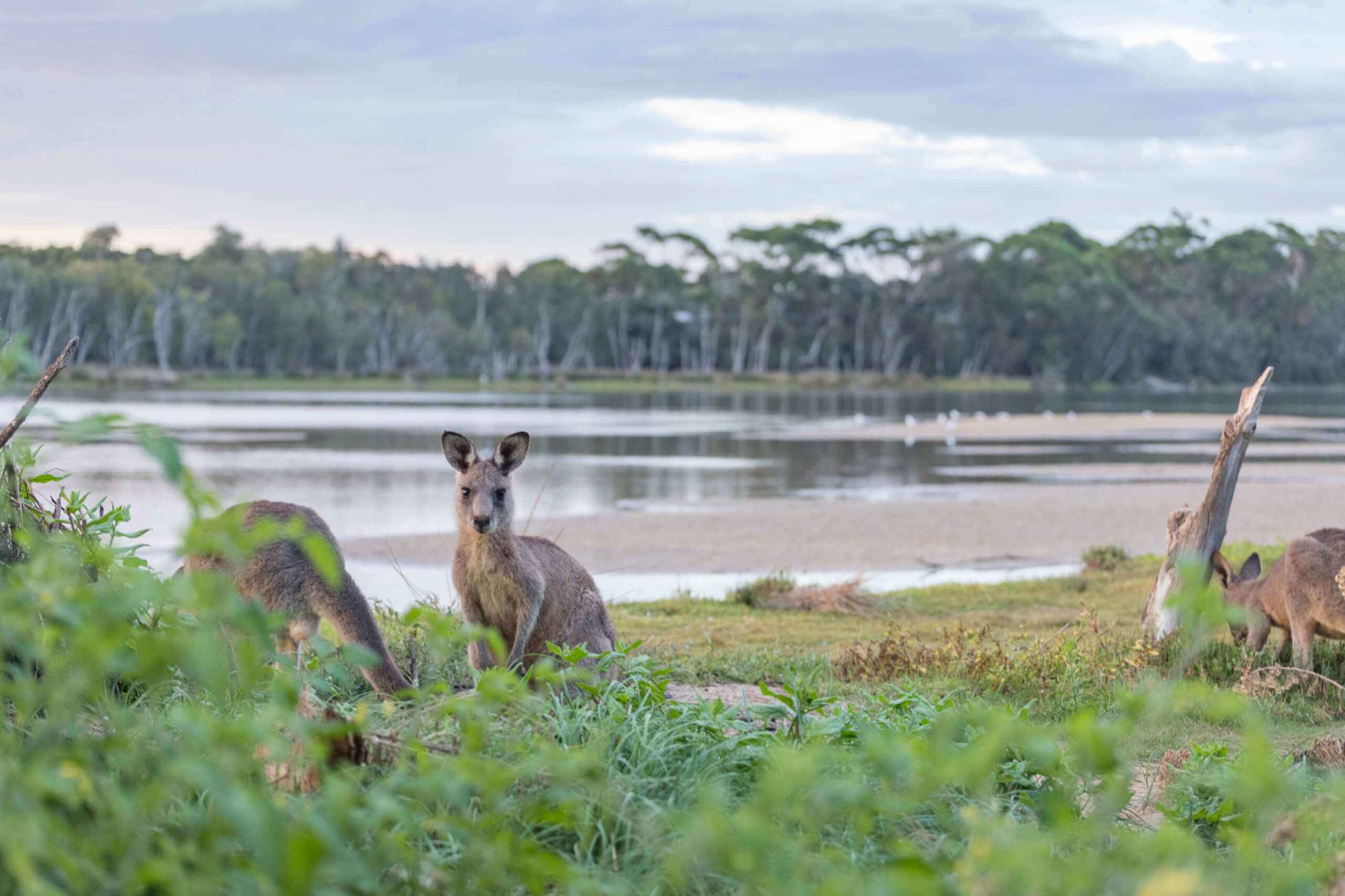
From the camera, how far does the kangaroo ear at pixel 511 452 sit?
5.14 metres

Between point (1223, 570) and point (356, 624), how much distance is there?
18.5 feet

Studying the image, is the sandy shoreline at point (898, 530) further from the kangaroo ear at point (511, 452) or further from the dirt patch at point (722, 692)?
the kangaroo ear at point (511, 452)

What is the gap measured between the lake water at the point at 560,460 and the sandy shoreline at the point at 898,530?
2.85ft

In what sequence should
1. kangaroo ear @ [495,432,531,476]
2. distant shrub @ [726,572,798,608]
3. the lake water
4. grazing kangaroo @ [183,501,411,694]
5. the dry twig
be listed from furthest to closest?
1. the lake water
2. distant shrub @ [726,572,798,608]
3. kangaroo ear @ [495,432,531,476]
4. grazing kangaroo @ [183,501,411,694]
5. the dry twig

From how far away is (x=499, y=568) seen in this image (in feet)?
17.2

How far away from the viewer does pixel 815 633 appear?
9.73 metres

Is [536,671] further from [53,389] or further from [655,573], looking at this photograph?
[53,389]

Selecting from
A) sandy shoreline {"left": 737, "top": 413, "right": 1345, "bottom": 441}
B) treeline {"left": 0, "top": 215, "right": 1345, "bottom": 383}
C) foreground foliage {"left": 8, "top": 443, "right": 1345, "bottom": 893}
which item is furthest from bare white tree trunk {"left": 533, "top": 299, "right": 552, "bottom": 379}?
foreground foliage {"left": 8, "top": 443, "right": 1345, "bottom": 893}

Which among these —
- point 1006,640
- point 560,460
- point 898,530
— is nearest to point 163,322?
point 560,460

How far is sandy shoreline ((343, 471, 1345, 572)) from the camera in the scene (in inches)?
627

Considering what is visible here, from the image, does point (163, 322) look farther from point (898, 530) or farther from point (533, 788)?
point (533, 788)

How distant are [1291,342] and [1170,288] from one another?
13113 millimetres

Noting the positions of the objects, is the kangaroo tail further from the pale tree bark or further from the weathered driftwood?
the pale tree bark

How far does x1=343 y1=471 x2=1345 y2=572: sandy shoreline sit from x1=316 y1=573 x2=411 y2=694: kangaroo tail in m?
9.74
